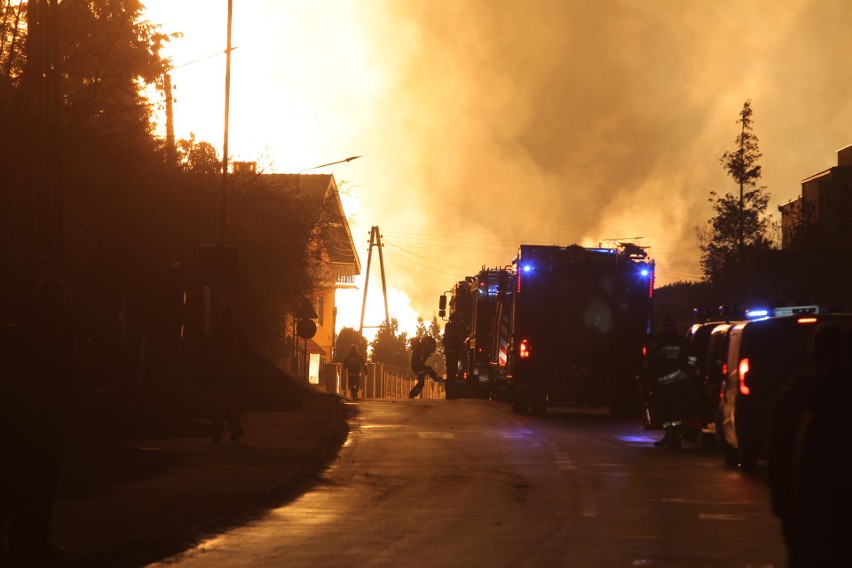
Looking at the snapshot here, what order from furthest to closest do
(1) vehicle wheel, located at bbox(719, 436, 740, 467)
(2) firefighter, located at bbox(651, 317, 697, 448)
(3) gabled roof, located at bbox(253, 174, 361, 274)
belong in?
(3) gabled roof, located at bbox(253, 174, 361, 274) < (2) firefighter, located at bbox(651, 317, 697, 448) < (1) vehicle wheel, located at bbox(719, 436, 740, 467)

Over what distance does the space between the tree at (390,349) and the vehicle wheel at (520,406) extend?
50.7 m

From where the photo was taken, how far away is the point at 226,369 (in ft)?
69.7

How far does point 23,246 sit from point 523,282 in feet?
49.0

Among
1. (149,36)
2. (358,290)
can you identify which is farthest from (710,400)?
(358,290)

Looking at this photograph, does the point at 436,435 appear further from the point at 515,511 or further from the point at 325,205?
the point at 325,205

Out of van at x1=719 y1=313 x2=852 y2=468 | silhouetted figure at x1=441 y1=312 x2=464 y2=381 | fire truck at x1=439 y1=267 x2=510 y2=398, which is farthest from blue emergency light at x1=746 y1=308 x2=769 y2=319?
silhouetted figure at x1=441 y1=312 x2=464 y2=381

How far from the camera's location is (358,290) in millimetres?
81312

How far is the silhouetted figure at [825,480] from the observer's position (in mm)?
5699

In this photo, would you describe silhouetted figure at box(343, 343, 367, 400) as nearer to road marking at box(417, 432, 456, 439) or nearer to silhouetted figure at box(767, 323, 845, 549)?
road marking at box(417, 432, 456, 439)

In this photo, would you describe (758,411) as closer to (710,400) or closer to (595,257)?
(710,400)

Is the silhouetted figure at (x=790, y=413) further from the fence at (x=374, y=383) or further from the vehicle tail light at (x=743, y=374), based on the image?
the fence at (x=374, y=383)

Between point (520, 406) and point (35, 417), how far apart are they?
69.6ft

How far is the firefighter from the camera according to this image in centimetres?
2139

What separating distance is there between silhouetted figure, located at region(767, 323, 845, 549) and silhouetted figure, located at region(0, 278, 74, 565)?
5181 millimetres
